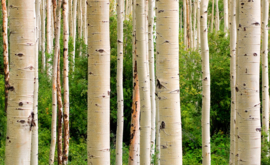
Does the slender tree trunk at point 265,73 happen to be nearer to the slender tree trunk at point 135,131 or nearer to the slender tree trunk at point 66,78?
the slender tree trunk at point 135,131

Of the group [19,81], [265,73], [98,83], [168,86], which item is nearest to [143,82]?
[98,83]

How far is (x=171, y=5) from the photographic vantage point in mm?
1968

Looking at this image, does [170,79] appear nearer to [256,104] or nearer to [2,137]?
[256,104]

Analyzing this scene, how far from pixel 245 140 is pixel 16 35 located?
184 centimetres

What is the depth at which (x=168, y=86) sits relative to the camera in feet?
6.40

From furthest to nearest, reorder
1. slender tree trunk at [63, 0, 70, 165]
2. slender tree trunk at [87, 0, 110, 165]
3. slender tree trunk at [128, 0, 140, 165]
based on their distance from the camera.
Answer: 1. slender tree trunk at [63, 0, 70, 165]
2. slender tree trunk at [128, 0, 140, 165]
3. slender tree trunk at [87, 0, 110, 165]

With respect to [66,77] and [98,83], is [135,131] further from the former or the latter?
[98,83]

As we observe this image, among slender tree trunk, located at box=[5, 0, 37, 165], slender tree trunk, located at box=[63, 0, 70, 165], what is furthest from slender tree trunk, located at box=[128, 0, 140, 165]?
slender tree trunk, located at box=[5, 0, 37, 165]

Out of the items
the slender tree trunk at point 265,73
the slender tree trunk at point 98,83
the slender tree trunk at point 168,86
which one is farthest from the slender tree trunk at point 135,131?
the slender tree trunk at point 265,73

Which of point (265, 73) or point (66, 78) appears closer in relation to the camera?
point (66, 78)

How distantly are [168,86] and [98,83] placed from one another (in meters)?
0.56

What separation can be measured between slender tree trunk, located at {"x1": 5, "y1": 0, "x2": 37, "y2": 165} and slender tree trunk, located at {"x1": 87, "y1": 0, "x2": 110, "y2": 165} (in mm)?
458

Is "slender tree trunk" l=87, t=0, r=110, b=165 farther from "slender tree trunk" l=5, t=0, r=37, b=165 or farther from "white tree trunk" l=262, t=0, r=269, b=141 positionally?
"white tree trunk" l=262, t=0, r=269, b=141

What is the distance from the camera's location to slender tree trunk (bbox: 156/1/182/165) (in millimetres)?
1955
